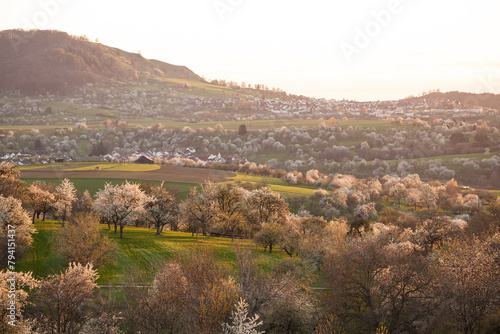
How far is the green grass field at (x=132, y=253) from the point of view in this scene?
42.3 metres

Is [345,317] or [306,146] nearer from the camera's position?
[345,317]

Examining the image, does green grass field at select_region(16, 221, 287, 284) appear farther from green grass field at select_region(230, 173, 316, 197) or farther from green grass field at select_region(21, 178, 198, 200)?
green grass field at select_region(230, 173, 316, 197)

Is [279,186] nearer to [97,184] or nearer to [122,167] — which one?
[97,184]

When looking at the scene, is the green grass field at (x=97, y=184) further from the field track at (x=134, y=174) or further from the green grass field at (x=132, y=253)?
the green grass field at (x=132, y=253)

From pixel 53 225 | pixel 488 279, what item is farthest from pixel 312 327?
pixel 53 225

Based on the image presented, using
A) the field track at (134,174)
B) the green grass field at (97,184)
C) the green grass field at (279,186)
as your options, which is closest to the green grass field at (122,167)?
the field track at (134,174)

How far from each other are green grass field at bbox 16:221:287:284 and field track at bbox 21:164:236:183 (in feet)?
139

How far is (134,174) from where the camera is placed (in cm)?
10738

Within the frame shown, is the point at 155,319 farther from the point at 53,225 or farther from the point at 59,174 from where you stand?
the point at 59,174

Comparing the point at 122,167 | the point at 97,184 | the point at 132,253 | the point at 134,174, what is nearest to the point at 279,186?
the point at 134,174

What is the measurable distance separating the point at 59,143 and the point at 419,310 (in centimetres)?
16730

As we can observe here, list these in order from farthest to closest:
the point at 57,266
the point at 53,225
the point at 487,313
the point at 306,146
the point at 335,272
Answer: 1. the point at 306,146
2. the point at 53,225
3. the point at 57,266
4. the point at 335,272
5. the point at 487,313

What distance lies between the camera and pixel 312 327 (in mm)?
30719

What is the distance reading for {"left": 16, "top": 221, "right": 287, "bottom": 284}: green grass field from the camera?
139 ft
